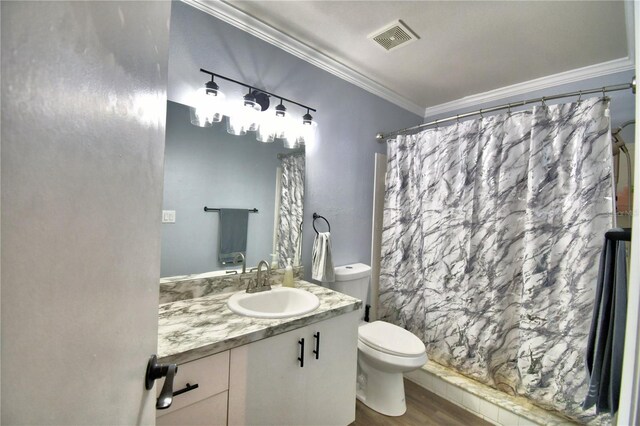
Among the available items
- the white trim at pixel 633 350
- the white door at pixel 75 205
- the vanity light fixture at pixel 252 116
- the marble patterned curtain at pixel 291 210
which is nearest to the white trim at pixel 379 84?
the vanity light fixture at pixel 252 116

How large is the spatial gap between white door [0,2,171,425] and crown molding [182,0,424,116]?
1197 millimetres

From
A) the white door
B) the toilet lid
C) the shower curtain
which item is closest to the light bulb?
the white door

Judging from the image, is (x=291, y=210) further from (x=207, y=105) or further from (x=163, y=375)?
(x=163, y=375)

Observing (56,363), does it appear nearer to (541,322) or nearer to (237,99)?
(237,99)

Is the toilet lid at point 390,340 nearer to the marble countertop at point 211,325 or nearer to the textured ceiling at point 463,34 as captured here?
the marble countertop at point 211,325

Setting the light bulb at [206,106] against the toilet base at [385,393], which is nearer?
the light bulb at [206,106]

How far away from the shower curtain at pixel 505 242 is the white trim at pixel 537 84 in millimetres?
689

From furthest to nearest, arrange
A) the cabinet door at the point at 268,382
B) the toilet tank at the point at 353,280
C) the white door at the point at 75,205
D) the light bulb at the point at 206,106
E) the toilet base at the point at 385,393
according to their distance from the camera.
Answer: the toilet tank at the point at 353,280 → the toilet base at the point at 385,393 → the light bulb at the point at 206,106 → the cabinet door at the point at 268,382 → the white door at the point at 75,205

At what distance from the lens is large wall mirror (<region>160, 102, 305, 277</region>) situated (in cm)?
133

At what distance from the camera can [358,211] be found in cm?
226

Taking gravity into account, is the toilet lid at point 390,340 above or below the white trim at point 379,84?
below

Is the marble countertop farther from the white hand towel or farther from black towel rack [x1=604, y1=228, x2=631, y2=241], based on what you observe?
black towel rack [x1=604, y1=228, x2=631, y2=241]

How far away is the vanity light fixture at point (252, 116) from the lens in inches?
54.9

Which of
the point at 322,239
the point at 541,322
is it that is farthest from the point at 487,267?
the point at 322,239
